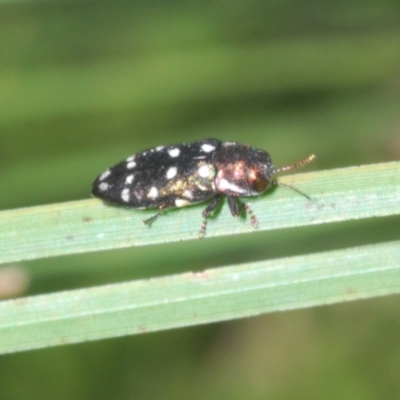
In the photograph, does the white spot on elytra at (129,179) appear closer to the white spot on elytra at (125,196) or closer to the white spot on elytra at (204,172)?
the white spot on elytra at (125,196)

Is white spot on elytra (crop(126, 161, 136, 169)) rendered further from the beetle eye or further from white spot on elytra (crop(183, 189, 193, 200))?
the beetle eye

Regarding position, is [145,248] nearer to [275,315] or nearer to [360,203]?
[275,315]

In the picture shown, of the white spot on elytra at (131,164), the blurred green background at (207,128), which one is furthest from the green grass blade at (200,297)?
the blurred green background at (207,128)

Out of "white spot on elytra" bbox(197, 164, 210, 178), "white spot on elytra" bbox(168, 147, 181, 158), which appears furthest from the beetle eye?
"white spot on elytra" bbox(168, 147, 181, 158)

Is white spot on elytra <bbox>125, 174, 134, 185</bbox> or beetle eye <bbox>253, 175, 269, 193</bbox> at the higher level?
white spot on elytra <bbox>125, 174, 134, 185</bbox>

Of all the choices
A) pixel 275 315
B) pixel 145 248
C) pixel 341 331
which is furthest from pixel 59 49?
pixel 341 331
